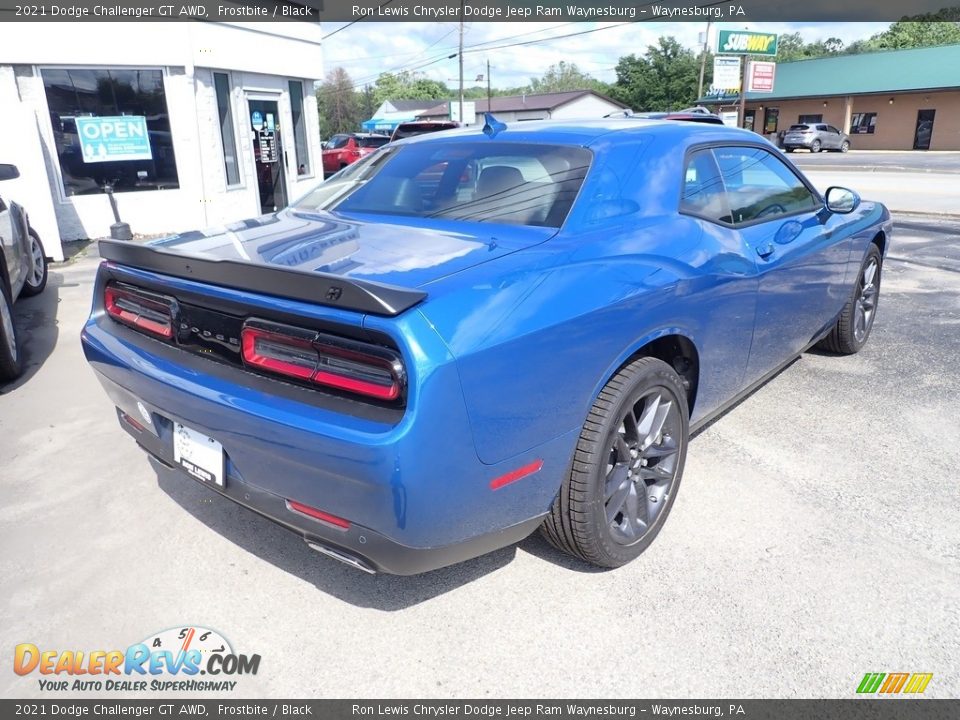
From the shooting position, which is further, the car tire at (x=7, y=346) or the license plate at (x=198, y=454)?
the car tire at (x=7, y=346)

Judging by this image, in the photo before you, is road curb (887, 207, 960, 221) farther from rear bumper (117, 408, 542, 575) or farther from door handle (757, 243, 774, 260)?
rear bumper (117, 408, 542, 575)

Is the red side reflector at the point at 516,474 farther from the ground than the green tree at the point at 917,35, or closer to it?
closer to it

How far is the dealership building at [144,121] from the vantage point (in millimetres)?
9094

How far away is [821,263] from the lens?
3.87m

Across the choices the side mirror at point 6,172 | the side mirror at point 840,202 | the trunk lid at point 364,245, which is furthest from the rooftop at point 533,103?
the trunk lid at point 364,245

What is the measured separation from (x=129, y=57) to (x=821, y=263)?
992cm

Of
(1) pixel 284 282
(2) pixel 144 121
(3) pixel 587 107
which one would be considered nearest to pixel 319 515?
(1) pixel 284 282

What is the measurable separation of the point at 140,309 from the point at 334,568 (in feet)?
3.96

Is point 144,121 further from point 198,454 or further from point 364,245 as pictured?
point 198,454

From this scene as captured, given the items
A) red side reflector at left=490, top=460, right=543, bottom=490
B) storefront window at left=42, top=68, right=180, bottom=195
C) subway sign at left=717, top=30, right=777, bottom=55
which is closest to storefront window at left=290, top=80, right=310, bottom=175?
storefront window at left=42, top=68, right=180, bottom=195

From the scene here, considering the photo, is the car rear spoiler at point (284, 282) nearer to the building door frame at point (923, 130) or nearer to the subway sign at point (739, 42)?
the subway sign at point (739, 42)

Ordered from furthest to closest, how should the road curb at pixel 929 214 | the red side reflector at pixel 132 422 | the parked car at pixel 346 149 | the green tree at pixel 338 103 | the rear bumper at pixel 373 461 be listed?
the green tree at pixel 338 103 → the parked car at pixel 346 149 → the road curb at pixel 929 214 → the red side reflector at pixel 132 422 → the rear bumper at pixel 373 461

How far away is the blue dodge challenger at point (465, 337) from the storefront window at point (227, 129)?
29.3ft

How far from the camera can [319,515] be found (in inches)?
80.4
